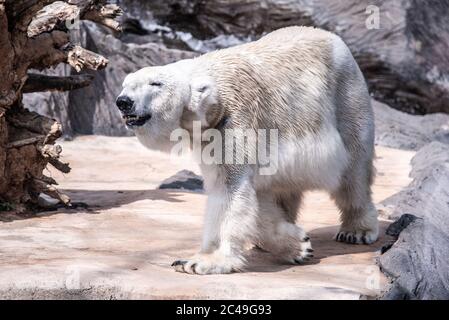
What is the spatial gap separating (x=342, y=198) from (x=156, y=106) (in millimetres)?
1718

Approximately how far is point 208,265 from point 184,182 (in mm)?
3733

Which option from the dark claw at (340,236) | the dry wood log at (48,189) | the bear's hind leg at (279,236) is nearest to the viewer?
the bear's hind leg at (279,236)

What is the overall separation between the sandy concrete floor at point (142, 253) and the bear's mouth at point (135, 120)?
776 millimetres

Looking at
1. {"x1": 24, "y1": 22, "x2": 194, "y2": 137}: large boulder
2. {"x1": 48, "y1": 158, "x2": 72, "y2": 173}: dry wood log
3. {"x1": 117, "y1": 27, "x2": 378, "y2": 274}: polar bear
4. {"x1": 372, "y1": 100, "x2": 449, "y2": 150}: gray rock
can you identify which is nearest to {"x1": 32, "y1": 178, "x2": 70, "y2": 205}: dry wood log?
{"x1": 48, "y1": 158, "x2": 72, "y2": 173}: dry wood log

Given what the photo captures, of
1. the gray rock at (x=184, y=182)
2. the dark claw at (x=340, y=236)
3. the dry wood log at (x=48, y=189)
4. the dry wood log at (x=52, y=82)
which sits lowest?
the gray rock at (x=184, y=182)

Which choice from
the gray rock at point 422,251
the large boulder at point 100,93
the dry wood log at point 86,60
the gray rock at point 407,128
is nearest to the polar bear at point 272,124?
the gray rock at point 422,251

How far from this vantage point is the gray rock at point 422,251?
4.45m

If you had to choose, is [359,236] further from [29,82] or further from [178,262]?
[29,82]

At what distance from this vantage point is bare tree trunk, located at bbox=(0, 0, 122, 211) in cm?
611

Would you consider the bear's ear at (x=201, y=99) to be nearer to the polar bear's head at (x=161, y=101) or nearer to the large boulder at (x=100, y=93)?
the polar bear's head at (x=161, y=101)

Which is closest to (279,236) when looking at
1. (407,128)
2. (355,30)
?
(407,128)

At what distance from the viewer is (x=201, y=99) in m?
4.65

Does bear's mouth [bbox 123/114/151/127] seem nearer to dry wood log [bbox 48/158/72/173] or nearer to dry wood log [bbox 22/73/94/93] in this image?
dry wood log [bbox 48/158/72/173]
